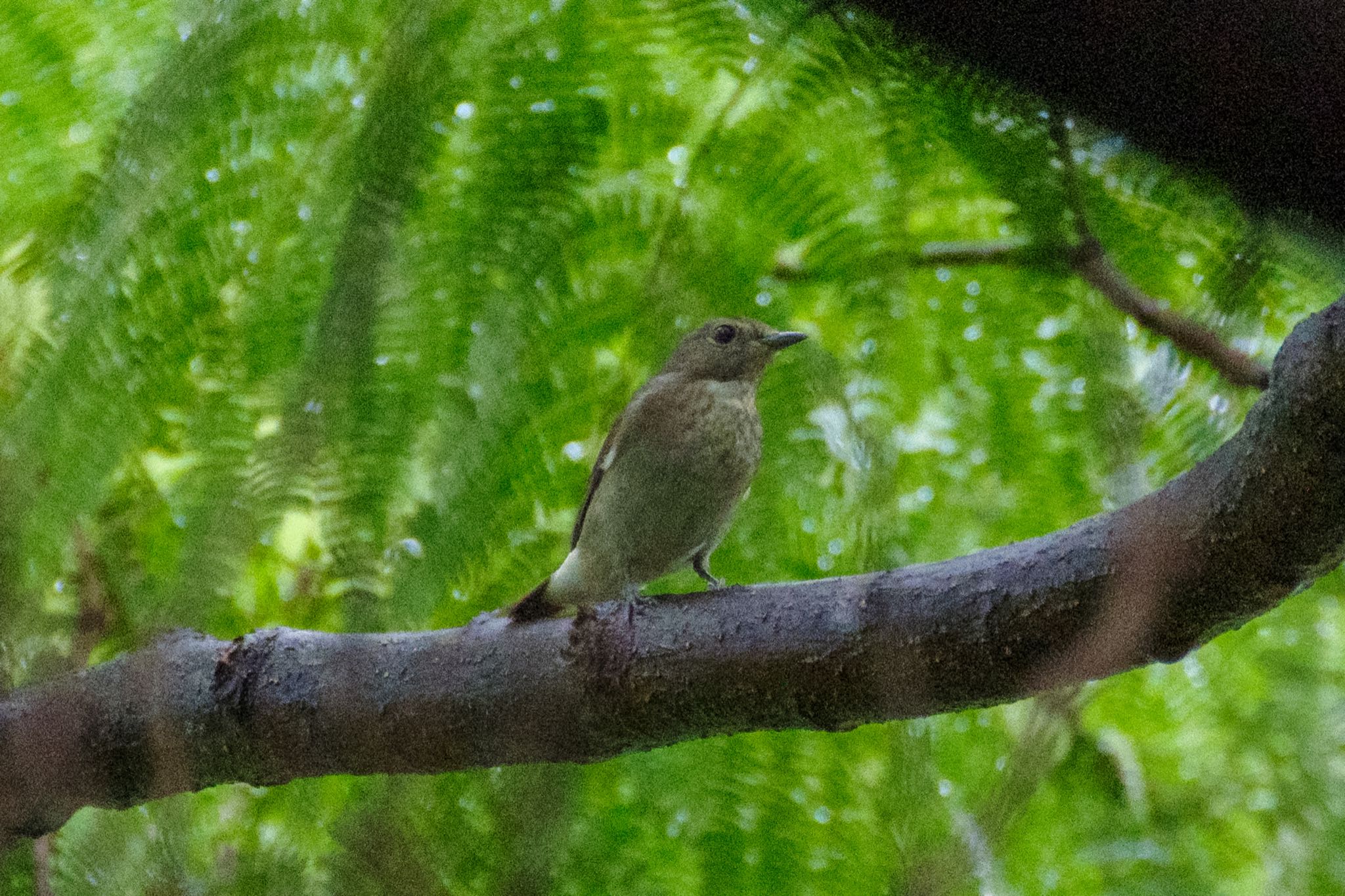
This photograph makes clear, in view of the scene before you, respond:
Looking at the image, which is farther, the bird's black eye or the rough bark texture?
the bird's black eye

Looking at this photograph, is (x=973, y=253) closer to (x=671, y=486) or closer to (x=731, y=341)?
(x=731, y=341)

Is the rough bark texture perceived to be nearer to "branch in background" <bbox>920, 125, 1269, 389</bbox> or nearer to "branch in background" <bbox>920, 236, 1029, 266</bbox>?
"branch in background" <bbox>920, 125, 1269, 389</bbox>

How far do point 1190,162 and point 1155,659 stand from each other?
3.99 ft

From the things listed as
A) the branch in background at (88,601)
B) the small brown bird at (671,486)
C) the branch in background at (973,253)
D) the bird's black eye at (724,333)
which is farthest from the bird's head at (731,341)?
the small brown bird at (671,486)

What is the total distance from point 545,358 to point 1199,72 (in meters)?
0.74

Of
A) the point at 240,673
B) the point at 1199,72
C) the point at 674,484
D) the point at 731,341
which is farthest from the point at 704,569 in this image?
the point at 1199,72

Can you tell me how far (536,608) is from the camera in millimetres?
2158

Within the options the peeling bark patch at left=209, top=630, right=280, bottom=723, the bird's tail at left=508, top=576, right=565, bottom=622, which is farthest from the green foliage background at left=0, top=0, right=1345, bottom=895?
the peeling bark patch at left=209, top=630, right=280, bottom=723

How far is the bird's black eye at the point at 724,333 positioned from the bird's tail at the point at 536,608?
1.28 ft

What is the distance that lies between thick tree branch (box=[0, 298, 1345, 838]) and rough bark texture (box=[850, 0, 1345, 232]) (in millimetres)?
313

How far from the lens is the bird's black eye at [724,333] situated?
4.57ft

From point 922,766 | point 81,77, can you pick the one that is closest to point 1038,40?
point 922,766

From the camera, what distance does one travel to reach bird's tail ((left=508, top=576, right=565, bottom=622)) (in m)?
1.72

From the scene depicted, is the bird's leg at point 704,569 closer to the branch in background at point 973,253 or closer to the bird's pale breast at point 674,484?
the bird's pale breast at point 674,484
